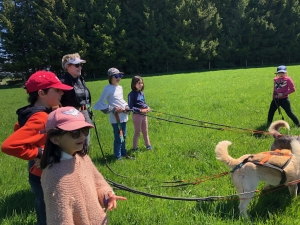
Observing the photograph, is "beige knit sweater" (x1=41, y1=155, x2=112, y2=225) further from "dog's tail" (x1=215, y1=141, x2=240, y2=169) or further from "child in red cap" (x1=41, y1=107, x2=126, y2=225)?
"dog's tail" (x1=215, y1=141, x2=240, y2=169)

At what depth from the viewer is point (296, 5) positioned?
5000 centimetres

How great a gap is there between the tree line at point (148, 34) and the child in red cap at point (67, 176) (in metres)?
44.4

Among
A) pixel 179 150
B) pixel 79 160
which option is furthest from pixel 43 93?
pixel 179 150

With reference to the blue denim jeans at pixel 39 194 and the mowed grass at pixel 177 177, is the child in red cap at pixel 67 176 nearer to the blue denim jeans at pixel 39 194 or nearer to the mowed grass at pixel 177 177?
the blue denim jeans at pixel 39 194

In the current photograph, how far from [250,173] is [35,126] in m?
2.63

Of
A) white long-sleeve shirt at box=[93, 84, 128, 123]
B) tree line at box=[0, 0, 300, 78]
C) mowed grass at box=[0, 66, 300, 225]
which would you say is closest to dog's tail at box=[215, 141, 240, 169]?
mowed grass at box=[0, 66, 300, 225]

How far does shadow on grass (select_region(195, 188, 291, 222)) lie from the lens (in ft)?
10.9

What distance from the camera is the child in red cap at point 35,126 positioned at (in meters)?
2.28

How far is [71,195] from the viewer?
1.98 m

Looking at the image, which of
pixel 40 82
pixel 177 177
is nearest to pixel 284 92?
pixel 177 177

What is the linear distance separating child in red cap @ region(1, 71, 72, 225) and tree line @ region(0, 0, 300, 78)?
1707 inches

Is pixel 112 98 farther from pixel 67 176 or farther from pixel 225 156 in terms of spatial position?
pixel 67 176

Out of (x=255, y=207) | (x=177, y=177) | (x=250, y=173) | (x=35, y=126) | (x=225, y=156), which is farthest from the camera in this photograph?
(x=177, y=177)

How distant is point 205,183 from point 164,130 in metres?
3.83
